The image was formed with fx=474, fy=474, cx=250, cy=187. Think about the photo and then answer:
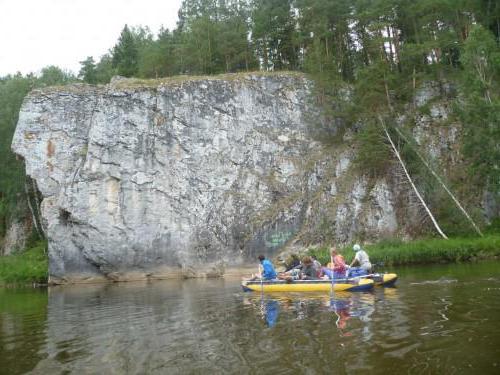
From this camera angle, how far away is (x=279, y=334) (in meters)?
11.0

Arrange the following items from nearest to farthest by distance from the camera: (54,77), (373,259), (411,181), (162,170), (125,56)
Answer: (373,259) < (411,181) < (162,170) < (125,56) < (54,77)

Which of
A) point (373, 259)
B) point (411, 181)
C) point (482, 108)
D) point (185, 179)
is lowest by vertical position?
point (373, 259)

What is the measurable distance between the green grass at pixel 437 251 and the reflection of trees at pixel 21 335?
17.5m

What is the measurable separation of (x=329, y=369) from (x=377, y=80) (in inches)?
1116

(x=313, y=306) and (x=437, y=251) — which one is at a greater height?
(x=437, y=251)

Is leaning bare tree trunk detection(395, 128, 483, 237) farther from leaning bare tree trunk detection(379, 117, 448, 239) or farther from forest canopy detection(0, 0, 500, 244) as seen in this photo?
forest canopy detection(0, 0, 500, 244)

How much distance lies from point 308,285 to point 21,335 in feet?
34.8

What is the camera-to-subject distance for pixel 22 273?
118 feet

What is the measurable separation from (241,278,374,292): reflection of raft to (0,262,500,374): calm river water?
0.88 meters

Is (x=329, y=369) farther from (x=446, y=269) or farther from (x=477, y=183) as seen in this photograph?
(x=477, y=183)

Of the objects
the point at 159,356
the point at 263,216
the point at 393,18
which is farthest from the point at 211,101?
the point at 159,356

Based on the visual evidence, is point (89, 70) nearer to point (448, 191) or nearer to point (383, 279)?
point (448, 191)

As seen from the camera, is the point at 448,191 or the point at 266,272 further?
the point at 448,191

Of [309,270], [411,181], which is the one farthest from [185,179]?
[309,270]
